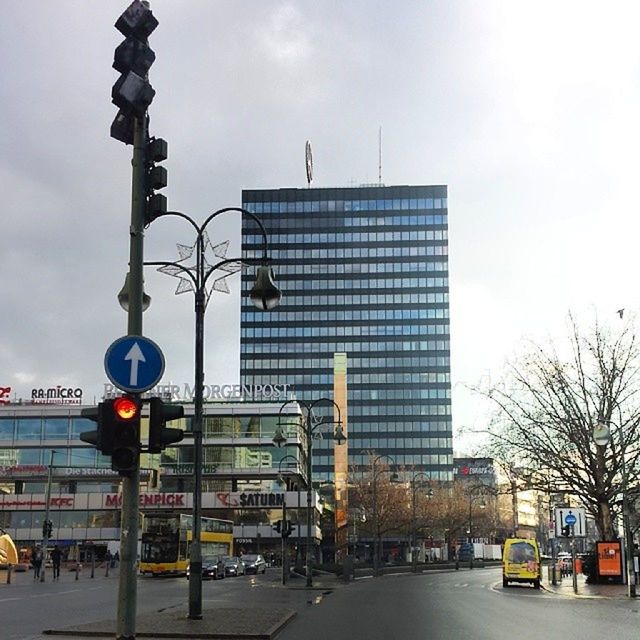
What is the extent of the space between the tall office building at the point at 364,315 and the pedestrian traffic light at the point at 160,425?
13267 cm

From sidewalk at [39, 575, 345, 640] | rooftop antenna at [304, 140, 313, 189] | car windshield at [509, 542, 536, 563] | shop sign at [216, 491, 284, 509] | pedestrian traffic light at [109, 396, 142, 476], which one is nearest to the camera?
pedestrian traffic light at [109, 396, 142, 476]

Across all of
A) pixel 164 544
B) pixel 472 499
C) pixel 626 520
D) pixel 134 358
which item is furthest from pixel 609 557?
pixel 472 499

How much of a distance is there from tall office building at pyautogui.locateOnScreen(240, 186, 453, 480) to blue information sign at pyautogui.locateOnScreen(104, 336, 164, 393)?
133043mm

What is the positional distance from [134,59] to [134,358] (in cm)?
324

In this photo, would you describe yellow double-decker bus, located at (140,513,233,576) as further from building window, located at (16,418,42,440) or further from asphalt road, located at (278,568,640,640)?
building window, located at (16,418,42,440)

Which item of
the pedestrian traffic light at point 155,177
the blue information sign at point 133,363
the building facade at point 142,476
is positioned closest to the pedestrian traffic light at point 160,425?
the blue information sign at point 133,363

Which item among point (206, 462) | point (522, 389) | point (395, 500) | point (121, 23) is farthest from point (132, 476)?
point (395, 500)

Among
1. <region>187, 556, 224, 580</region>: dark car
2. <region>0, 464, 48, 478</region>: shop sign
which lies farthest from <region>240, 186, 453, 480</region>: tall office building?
<region>187, 556, 224, 580</region>: dark car

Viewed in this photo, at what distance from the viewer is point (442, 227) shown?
152m

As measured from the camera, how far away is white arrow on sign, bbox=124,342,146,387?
990 cm

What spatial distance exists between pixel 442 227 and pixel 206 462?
230 ft

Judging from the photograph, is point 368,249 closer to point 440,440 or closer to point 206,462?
point 440,440

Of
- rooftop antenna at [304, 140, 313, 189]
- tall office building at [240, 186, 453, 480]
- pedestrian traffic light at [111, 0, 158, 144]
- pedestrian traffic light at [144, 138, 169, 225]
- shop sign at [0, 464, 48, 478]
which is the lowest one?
shop sign at [0, 464, 48, 478]

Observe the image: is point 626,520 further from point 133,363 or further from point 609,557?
point 133,363
